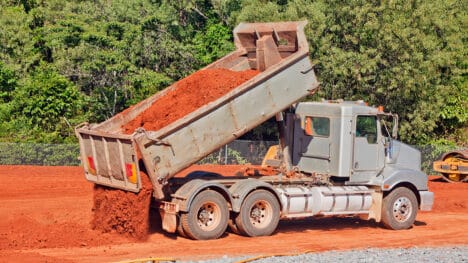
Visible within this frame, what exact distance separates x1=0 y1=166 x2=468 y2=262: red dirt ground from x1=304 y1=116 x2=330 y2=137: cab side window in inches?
87.5

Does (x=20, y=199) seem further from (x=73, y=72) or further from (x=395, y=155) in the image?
(x=73, y=72)

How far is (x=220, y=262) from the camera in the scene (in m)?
13.5

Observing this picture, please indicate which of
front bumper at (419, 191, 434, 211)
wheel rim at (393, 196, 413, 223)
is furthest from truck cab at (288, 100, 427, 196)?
wheel rim at (393, 196, 413, 223)

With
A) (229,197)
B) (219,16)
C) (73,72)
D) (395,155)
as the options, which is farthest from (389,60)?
(229,197)

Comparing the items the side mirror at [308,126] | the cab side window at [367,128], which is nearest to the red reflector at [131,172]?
the side mirror at [308,126]

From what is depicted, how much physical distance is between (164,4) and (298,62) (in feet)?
76.4

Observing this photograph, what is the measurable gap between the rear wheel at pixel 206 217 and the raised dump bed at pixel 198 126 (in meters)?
0.77

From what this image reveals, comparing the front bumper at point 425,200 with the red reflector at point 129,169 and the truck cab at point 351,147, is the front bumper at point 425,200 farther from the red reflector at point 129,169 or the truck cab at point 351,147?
the red reflector at point 129,169

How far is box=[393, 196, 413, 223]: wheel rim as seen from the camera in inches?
747

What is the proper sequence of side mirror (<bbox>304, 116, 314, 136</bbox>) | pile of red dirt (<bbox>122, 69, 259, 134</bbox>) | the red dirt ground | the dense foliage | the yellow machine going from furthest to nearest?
the dense foliage, the yellow machine, side mirror (<bbox>304, 116, 314, 136</bbox>), pile of red dirt (<bbox>122, 69, 259, 134</bbox>), the red dirt ground

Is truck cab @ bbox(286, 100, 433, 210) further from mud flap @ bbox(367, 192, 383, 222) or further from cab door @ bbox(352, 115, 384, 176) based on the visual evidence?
mud flap @ bbox(367, 192, 383, 222)

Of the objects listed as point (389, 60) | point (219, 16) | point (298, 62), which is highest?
point (219, 16)

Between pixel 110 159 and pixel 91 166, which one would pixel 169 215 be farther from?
pixel 91 166

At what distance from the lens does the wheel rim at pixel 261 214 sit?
16859 mm
